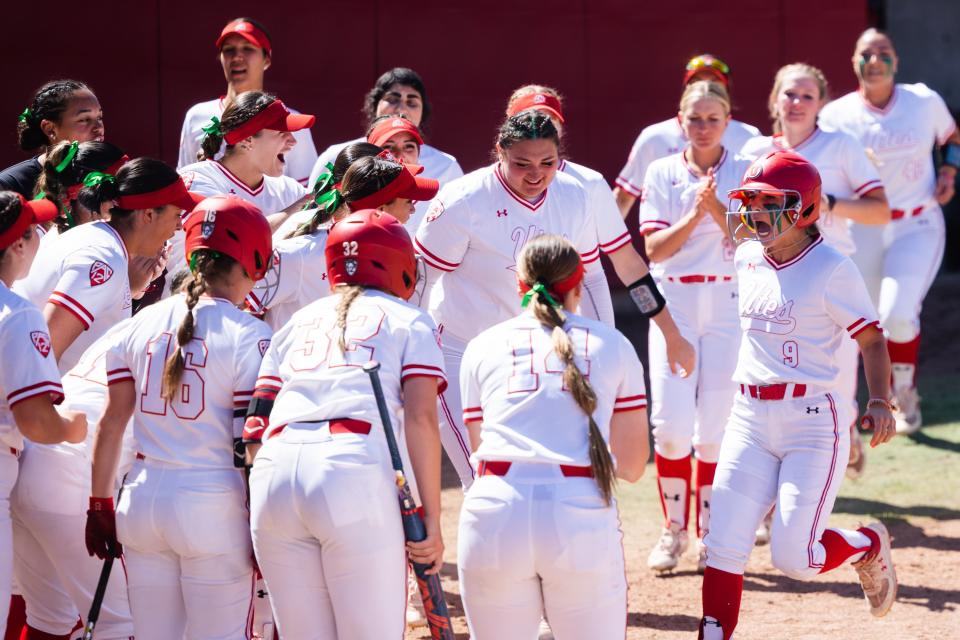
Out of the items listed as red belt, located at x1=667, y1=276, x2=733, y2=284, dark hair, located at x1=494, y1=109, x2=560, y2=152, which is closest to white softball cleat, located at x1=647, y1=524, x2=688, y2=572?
red belt, located at x1=667, y1=276, x2=733, y2=284

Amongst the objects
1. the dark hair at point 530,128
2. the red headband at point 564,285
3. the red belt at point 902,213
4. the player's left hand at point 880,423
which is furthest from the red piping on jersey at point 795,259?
the red belt at point 902,213

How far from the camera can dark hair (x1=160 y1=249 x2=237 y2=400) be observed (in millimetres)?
4055

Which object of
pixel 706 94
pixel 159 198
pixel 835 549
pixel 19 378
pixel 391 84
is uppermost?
pixel 391 84

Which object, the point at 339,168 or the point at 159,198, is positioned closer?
the point at 159,198

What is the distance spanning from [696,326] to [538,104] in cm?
142

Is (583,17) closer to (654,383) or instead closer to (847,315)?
(654,383)

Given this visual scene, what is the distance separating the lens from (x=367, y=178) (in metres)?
5.09

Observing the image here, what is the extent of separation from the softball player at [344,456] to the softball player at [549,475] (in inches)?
7.0

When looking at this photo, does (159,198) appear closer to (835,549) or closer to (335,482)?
(335,482)

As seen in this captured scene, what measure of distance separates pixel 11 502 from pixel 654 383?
11.0 feet

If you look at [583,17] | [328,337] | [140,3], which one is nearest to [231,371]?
[328,337]

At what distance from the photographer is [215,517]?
4.06m

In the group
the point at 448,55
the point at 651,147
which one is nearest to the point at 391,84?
the point at 651,147

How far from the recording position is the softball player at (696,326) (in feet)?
22.1
